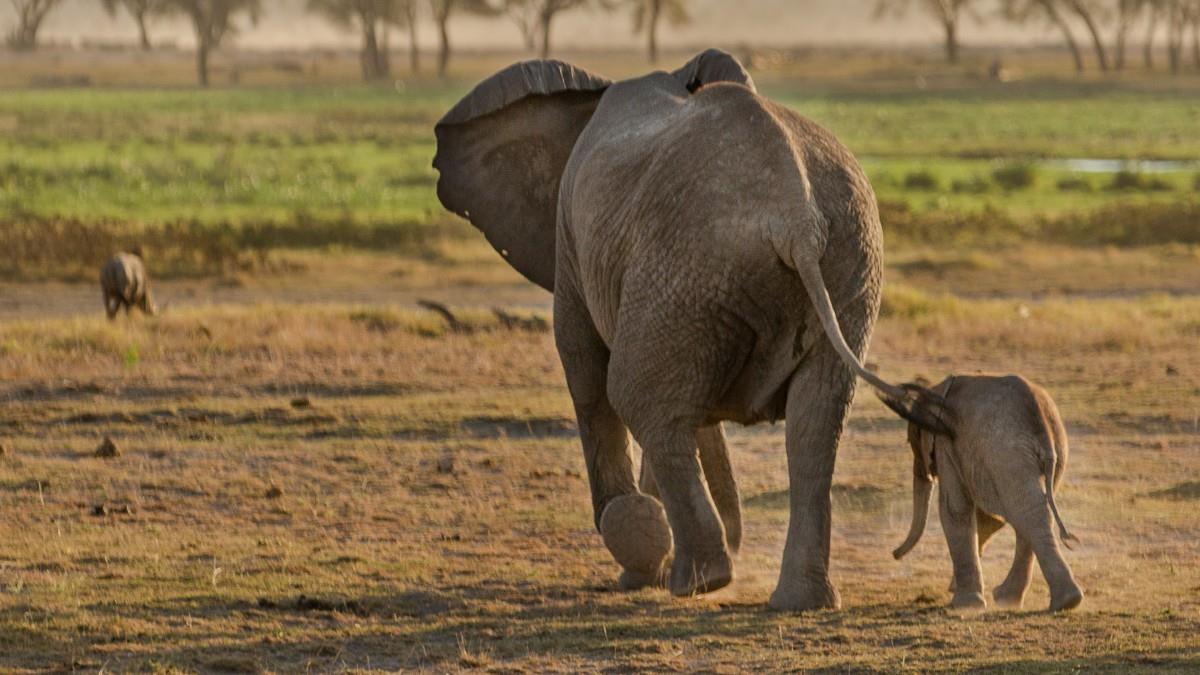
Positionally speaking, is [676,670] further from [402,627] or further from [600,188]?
[600,188]

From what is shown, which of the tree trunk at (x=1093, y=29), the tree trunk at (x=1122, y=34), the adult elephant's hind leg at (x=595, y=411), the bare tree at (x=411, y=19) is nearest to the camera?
the adult elephant's hind leg at (x=595, y=411)

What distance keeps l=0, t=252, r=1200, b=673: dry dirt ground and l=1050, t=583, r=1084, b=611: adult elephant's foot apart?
0.06 meters

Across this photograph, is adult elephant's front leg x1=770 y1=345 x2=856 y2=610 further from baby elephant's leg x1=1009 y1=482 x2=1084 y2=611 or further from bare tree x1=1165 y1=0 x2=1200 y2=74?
bare tree x1=1165 y1=0 x2=1200 y2=74

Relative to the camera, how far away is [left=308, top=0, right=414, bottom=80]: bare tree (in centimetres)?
8862

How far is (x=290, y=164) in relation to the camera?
39812 millimetres

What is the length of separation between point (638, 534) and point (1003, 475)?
1.42 meters

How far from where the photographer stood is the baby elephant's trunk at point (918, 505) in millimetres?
8117

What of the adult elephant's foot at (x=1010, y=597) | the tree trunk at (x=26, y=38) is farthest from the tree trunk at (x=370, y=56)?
the adult elephant's foot at (x=1010, y=597)

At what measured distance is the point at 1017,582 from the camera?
766 cm

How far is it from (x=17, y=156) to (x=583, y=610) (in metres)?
34.3

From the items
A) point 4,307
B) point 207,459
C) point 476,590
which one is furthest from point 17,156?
point 476,590

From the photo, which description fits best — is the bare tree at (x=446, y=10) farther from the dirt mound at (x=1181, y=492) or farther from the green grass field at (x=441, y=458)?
the dirt mound at (x=1181, y=492)

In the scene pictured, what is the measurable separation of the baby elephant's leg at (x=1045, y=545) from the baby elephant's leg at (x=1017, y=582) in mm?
288

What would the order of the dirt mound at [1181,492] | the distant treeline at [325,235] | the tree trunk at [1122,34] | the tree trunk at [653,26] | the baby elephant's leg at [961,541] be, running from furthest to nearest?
the tree trunk at [1122,34]
the tree trunk at [653,26]
the distant treeline at [325,235]
the dirt mound at [1181,492]
the baby elephant's leg at [961,541]
